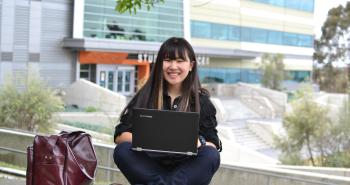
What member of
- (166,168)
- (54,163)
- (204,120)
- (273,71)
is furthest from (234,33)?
(54,163)

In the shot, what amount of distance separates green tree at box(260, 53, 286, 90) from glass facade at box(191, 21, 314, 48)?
3.33 m

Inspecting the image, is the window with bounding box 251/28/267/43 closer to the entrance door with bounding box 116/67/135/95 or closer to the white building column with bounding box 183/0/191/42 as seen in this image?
the white building column with bounding box 183/0/191/42

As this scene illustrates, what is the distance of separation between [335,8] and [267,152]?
103 ft

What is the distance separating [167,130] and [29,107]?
1720 centimetres

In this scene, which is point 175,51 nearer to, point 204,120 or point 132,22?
point 204,120

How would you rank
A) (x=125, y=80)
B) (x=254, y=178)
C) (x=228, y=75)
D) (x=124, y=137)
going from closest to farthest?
(x=124, y=137)
(x=254, y=178)
(x=125, y=80)
(x=228, y=75)

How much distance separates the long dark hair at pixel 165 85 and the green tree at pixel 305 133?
1831 centimetres

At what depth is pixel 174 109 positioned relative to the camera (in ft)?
10.4

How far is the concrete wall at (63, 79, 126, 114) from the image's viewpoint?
102 ft

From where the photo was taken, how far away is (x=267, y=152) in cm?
3019

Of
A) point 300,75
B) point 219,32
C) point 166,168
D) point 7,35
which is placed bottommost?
point 166,168

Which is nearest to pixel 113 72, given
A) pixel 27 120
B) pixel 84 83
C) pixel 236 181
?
pixel 84 83

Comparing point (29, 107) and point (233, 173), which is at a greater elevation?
point (233, 173)

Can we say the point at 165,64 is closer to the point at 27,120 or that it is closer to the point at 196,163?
the point at 196,163
